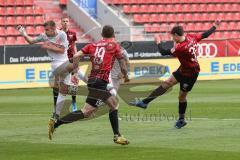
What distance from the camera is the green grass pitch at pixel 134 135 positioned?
38.1ft

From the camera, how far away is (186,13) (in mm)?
43906

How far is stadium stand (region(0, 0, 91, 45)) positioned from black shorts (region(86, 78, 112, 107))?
24.2m

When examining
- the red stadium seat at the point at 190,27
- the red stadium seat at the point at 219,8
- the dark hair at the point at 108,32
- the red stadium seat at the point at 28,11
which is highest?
the dark hair at the point at 108,32

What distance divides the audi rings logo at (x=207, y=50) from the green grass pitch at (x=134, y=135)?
12946 mm

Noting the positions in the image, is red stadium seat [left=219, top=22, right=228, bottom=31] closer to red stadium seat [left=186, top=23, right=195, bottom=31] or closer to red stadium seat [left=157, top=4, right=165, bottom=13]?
red stadium seat [left=186, top=23, right=195, bottom=31]

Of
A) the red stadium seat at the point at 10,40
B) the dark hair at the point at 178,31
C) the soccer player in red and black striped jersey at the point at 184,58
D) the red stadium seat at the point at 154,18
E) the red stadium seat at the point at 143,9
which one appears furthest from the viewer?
the red stadium seat at the point at 143,9

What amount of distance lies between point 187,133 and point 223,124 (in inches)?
64.7

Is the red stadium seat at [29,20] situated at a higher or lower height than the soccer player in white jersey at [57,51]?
lower

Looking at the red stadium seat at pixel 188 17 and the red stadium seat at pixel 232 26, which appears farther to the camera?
the red stadium seat at pixel 232 26

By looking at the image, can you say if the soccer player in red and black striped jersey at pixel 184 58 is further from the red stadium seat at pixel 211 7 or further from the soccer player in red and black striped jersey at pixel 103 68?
the red stadium seat at pixel 211 7

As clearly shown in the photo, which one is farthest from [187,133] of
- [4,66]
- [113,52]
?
[4,66]

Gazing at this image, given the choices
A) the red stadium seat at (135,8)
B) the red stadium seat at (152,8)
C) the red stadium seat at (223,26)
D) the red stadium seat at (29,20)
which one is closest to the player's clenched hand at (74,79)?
the red stadium seat at (29,20)

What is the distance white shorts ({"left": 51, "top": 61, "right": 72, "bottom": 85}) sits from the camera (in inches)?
646

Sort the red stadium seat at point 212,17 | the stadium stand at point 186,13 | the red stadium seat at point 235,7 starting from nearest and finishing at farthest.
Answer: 1. the stadium stand at point 186,13
2. the red stadium seat at point 212,17
3. the red stadium seat at point 235,7
